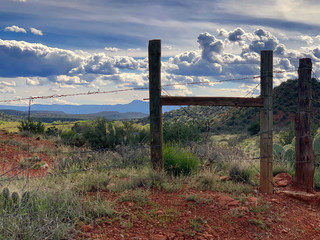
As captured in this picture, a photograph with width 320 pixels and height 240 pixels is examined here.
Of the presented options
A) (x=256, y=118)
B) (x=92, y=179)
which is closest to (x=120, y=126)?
(x=92, y=179)

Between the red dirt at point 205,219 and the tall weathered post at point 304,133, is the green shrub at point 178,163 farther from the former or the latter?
the tall weathered post at point 304,133

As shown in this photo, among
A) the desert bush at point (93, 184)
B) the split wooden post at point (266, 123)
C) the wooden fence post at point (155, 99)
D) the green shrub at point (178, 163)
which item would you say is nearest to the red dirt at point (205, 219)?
the desert bush at point (93, 184)

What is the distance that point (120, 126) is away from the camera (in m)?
18.0

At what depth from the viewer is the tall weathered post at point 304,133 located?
8.73 metres

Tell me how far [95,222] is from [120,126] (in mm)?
12147

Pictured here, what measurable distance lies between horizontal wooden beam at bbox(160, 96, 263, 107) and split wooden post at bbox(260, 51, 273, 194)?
0.20 meters

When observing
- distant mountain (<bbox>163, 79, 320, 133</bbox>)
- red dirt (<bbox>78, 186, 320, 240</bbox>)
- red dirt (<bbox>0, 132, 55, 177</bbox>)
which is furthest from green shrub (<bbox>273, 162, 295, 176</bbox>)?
distant mountain (<bbox>163, 79, 320, 133</bbox>)

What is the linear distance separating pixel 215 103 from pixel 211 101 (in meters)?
0.12

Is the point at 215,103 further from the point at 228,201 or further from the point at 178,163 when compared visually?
the point at 228,201

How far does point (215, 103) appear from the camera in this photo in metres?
8.60

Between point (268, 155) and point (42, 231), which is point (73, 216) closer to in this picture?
point (42, 231)

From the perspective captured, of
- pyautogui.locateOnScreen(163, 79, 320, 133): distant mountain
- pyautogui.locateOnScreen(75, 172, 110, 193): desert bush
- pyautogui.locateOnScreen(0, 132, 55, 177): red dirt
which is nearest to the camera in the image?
pyautogui.locateOnScreen(75, 172, 110, 193): desert bush

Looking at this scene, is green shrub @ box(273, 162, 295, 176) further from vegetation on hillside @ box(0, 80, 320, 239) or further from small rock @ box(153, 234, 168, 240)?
small rock @ box(153, 234, 168, 240)

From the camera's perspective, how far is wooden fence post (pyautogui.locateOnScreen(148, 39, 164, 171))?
8500 millimetres
